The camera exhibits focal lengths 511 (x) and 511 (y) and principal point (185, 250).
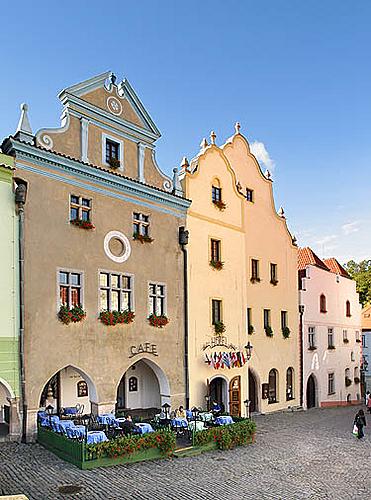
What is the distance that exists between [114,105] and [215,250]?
8.65 metres

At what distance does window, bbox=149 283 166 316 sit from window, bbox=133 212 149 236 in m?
2.28

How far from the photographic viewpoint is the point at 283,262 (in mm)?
31031

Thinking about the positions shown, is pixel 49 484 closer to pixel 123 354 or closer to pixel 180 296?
pixel 123 354

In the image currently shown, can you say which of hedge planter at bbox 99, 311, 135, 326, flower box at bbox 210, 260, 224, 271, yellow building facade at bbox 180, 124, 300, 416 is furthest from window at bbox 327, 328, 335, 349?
hedge planter at bbox 99, 311, 135, 326

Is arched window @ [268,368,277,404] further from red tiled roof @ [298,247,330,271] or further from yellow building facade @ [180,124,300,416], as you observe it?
red tiled roof @ [298,247,330,271]

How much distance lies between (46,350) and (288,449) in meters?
9.66

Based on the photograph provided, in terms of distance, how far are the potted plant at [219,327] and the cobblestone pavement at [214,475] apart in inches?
240

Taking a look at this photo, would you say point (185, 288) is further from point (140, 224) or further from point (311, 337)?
point (311, 337)

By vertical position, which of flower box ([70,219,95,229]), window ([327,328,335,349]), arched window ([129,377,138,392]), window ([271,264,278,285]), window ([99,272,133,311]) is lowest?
arched window ([129,377,138,392])

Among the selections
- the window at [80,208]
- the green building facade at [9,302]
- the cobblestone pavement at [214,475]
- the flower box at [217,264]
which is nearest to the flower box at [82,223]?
the window at [80,208]

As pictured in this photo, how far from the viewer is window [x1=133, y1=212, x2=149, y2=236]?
70.3ft

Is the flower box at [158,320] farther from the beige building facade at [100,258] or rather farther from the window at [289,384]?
the window at [289,384]

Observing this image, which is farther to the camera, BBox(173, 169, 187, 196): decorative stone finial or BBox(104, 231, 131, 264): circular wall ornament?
BBox(173, 169, 187, 196): decorative stone finial

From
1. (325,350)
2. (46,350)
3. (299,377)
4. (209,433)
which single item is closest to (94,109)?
(46,350)
